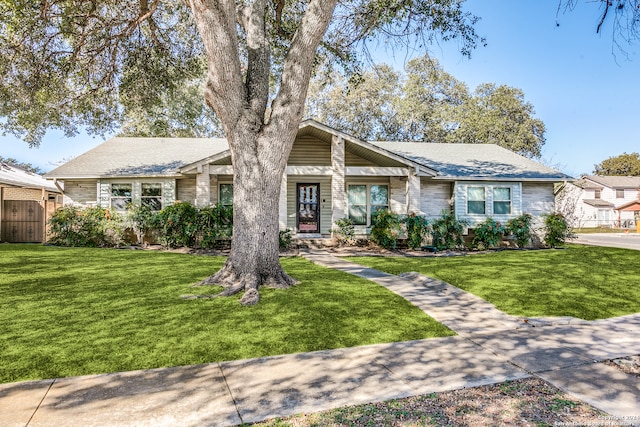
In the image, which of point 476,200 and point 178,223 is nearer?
point 178,223

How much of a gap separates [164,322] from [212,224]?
861 centimetres

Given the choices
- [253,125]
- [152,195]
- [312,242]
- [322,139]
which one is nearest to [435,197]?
[322,139]

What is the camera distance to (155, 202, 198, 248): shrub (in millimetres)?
12898

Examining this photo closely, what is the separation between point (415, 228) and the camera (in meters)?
14.0

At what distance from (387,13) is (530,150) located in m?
31.3

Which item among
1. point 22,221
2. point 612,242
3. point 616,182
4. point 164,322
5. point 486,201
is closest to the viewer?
point 164,322

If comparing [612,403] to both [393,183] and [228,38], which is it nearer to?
[228,38]

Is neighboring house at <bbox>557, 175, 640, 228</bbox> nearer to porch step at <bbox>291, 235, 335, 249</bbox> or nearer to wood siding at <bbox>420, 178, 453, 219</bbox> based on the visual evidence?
wood siding at <bbox>420, 178, 453, 219</bbox>

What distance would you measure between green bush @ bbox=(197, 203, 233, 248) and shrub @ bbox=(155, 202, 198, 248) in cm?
20

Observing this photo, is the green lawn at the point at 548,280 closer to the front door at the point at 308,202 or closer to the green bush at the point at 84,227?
the front door at the point at 308,202

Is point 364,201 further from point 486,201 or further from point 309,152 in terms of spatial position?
point 486,201

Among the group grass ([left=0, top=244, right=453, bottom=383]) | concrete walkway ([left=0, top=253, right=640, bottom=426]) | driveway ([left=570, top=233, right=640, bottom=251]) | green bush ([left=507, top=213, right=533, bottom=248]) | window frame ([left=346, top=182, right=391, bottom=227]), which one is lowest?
driveway ([left=570, top=233, right=640, bottom=251])

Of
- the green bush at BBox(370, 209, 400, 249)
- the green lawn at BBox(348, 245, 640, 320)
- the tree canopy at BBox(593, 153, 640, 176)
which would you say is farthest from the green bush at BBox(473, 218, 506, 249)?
the tree canopy at BBox(593, 153, 640, 176)

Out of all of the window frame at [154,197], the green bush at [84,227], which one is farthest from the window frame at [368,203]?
the green bush at [84,227]
